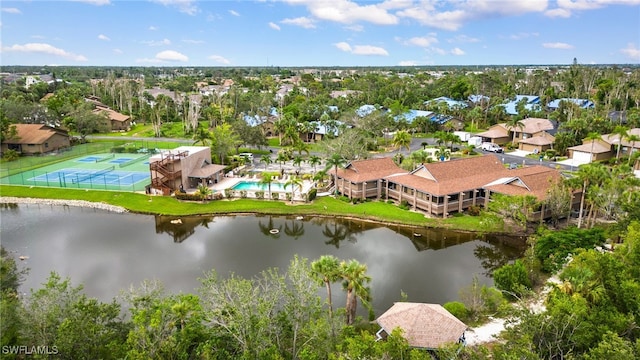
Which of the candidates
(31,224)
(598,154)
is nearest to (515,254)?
(598,154)

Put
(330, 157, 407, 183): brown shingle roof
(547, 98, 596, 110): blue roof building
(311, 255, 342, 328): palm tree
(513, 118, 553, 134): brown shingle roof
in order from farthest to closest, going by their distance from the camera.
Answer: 1. (547, 98, 596, 110): blue roof building
2. (513, 118, 553, 134): brown shingle roof
3. (330, 157, 407, 183): brown shingle roof
4. (311, 255, 342, 328): palm tree

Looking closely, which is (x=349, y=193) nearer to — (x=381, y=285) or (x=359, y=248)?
(x=359, y=248)

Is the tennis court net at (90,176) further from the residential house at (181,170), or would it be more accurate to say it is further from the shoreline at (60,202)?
the residential house at (181,170)

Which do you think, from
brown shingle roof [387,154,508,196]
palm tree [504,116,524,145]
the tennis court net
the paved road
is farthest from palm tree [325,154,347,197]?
palm tree [504,116,524,145]

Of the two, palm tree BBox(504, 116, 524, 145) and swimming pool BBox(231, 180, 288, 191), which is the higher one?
palm tree BBox(504, 116, 524, 145)

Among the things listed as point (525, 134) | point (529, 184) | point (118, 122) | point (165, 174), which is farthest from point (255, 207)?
point (118, 122)

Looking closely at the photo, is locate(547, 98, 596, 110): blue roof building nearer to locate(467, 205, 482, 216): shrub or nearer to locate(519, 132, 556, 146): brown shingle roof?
locate(519, 132, 556, 146): brown shingle roof

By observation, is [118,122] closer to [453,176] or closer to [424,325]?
[453,176]
